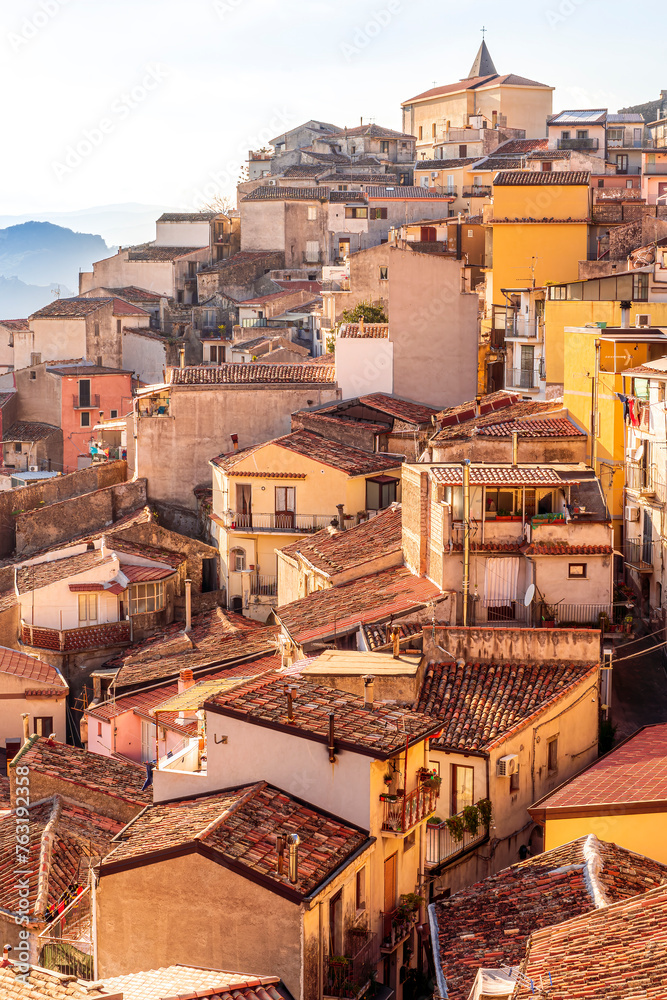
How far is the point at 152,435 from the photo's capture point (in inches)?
1566

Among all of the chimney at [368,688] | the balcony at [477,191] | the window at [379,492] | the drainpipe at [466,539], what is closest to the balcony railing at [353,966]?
the chimney at [368,688]

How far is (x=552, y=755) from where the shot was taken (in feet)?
66.7

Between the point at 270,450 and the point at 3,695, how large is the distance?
901 centimetres

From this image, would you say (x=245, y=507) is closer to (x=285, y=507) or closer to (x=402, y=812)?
(x=285, y=507)

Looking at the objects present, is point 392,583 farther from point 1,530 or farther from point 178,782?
point 1,530

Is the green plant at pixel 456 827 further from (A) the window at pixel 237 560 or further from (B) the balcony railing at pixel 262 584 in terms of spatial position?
(A) the window at pixel 237 560

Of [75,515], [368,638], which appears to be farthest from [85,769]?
[75,515]

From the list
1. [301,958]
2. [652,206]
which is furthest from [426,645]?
[652,206]

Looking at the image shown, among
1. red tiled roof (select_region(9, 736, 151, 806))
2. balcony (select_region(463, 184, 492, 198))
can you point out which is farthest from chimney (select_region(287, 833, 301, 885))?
balcony (select_region(463, 184, 492, 198))

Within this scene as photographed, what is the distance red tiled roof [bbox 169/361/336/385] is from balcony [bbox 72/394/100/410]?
16394 mm

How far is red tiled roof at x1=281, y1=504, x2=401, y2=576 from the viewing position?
27.4 meters

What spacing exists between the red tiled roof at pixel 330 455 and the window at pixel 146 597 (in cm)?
342

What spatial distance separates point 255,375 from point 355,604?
645 inches

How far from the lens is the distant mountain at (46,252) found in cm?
17812
